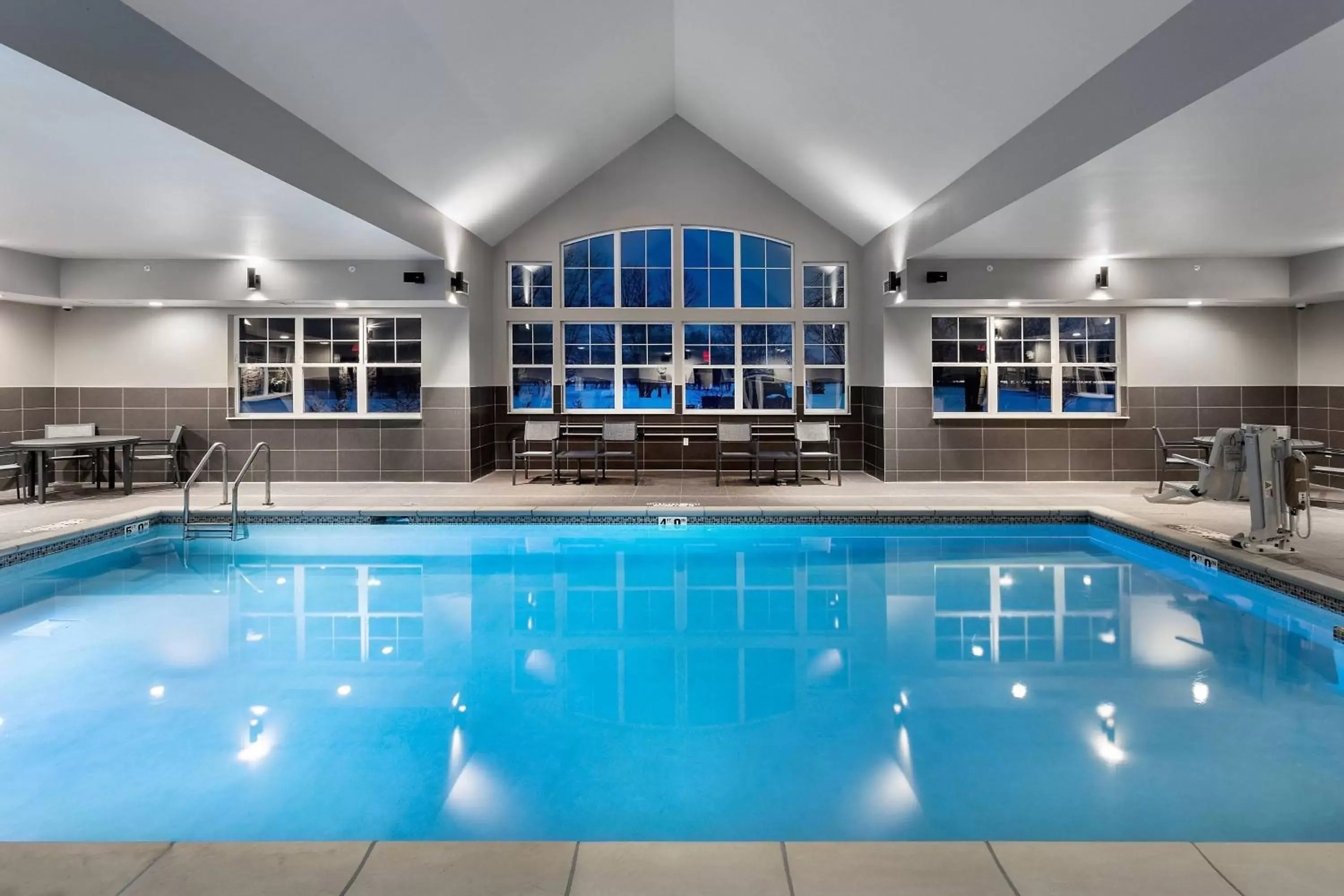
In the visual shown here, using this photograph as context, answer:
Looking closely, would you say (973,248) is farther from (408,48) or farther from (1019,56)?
(408,48)

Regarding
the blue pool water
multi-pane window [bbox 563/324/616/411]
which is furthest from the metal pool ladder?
multi-pane window [bbox 563/324/616/411]

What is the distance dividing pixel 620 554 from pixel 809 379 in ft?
15.7

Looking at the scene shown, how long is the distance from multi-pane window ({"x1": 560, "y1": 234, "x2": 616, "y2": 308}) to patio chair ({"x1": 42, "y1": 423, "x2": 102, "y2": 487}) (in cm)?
523

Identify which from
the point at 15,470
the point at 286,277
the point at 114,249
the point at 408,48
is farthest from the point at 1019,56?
the point at 15,470

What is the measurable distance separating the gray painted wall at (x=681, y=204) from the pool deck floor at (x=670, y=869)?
8.71m

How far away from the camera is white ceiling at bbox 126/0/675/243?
4801mm

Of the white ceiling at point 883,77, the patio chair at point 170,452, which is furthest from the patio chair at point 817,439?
the patio chair at point 170,452

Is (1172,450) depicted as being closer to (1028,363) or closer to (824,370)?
(1028,363)

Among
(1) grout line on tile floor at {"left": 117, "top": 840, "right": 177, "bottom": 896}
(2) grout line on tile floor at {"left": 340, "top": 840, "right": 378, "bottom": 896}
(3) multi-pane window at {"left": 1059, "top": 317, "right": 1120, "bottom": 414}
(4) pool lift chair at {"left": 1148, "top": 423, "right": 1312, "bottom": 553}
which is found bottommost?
(2) grout line on tile floor at {"left": 340, "top": 840, "right": 378, "bottom": 896}

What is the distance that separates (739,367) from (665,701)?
7517 mm

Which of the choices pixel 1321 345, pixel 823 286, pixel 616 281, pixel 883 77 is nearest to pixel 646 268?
pixel 616 281

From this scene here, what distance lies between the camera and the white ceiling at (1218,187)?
13.8ft

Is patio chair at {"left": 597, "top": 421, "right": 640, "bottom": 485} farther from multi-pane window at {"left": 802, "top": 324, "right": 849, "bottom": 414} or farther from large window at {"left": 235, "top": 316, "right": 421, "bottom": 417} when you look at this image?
multi-pane window at {"left": 802, "top": 324, "right": 849, "bottom": 414}

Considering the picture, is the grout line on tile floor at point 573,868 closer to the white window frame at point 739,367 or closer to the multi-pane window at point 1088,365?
the white window frame at point 739,367
